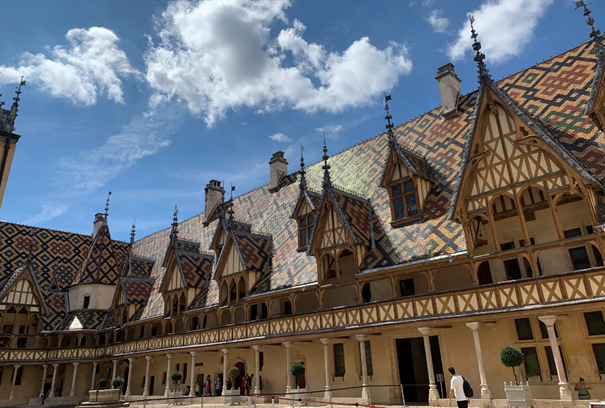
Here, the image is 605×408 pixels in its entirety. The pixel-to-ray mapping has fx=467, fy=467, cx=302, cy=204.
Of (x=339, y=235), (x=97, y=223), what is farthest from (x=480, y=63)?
(x=97, y=223)

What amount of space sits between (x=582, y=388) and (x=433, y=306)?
200 inches

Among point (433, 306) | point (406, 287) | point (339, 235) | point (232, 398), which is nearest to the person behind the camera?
point (433, 306)

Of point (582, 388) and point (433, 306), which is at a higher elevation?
point (433, 306)

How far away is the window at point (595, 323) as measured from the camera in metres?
15.2

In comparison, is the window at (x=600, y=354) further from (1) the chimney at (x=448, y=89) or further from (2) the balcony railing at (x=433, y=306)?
(1) the chimney at (x=448, y=89)

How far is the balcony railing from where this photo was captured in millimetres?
14156

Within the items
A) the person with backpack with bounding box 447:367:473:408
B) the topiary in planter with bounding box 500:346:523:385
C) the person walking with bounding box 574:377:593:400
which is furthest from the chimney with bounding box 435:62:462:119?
the person with backpack with bounding box 447:367:473:408

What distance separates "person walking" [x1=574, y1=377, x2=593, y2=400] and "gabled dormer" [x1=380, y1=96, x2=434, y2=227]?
845 cm

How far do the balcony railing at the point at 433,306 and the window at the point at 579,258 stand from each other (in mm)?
2121

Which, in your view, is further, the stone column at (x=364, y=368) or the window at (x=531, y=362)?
the stone column at (x=364, y=368)

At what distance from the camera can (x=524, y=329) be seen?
16703mm

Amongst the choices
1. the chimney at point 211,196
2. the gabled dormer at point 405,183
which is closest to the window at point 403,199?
the gabled dormer at point 405,183

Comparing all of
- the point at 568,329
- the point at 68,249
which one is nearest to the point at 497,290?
the point at 568,329

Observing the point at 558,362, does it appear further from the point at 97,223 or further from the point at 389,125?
the point at 97,223
